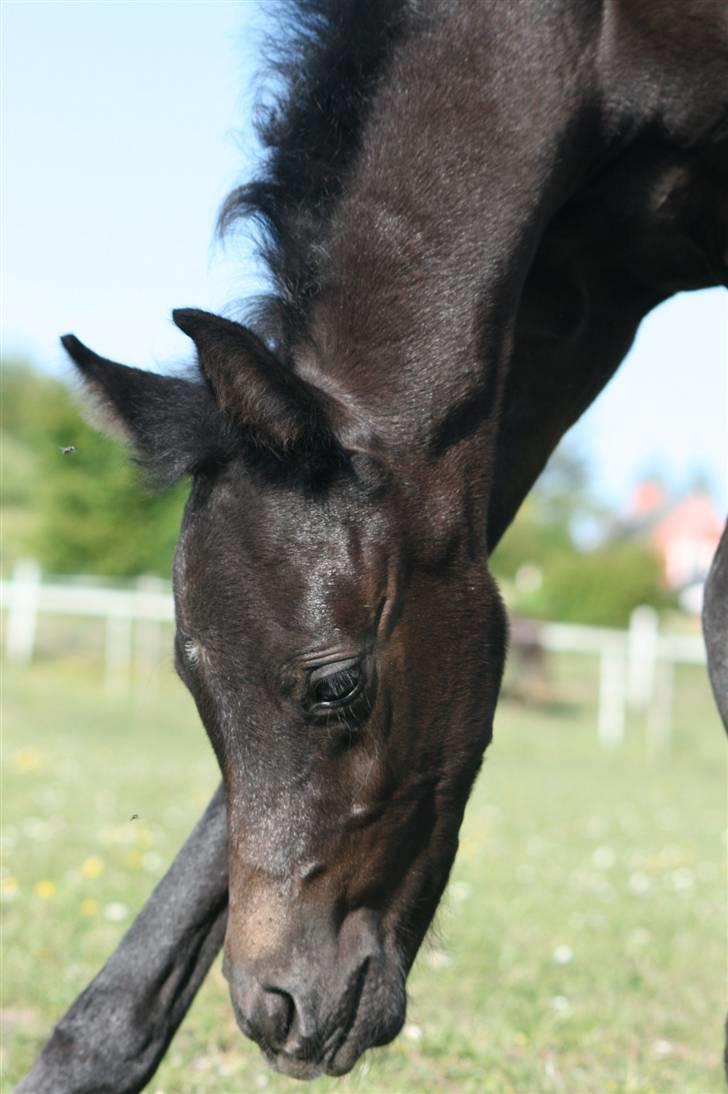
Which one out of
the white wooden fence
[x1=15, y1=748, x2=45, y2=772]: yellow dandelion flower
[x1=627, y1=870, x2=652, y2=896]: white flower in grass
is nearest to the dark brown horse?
[x1=627, y1=870, x2=652, y2=896]: white flower in grass

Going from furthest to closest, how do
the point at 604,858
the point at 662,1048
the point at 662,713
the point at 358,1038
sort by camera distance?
the point at 662,713 < the point at 604,858 < the point at 662,1048 < the point at 358,1038

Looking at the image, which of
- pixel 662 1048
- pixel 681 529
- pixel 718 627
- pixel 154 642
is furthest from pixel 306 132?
pixel 681 529

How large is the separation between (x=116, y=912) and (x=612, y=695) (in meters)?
17.3

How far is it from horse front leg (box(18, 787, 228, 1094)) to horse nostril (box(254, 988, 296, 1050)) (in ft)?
2.16

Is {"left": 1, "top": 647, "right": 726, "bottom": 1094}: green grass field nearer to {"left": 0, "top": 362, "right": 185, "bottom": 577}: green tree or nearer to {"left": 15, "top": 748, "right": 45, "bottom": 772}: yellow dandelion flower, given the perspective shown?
{"left": 15, "top": 748, "right": 45, "bottom": 772}: yellow dandelion flower

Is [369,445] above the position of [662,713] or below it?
above

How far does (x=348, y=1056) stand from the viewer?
121 inches

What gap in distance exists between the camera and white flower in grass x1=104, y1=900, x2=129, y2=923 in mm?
6380

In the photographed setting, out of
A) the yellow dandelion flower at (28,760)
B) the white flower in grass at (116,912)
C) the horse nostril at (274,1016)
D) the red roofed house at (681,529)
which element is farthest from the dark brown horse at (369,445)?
the red roofed house at (681,529)

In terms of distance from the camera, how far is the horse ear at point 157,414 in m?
3.13

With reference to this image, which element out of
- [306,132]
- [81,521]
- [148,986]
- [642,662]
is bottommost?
[642,662]

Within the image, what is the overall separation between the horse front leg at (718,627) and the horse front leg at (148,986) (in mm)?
1298

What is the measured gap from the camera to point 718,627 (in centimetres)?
365

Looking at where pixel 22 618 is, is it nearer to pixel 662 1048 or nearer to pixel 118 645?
pixel 118 645
